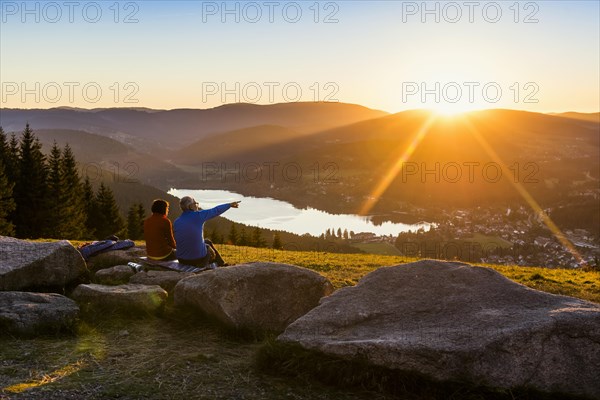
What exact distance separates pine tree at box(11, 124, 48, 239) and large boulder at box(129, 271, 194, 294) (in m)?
52.1

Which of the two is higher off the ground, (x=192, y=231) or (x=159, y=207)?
(x=159, y=207)

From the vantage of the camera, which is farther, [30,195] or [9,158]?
[9,158]

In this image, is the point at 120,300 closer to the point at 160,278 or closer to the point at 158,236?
the point at 160,278

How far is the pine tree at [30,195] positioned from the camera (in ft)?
190

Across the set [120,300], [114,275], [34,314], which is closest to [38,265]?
[114,275]

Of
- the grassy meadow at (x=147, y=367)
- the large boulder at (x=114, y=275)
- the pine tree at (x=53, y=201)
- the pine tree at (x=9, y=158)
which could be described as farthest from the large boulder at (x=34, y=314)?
the pine tree at (x=9, y=158)

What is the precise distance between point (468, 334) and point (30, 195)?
61951 millimetres

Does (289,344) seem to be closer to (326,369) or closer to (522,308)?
(326,369)

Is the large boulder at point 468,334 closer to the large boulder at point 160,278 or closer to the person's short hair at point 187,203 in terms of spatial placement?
the large boulder at point 160,278

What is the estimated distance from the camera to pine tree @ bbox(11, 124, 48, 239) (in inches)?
2283

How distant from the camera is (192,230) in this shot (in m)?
14.0

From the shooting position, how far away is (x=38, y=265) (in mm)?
12523

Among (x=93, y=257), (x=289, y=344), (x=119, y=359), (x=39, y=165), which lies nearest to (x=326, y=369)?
(x=289, y=344)

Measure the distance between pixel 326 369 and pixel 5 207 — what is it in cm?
5444
